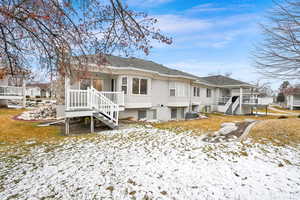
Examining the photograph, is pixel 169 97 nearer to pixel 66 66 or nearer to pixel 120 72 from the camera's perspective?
pixel 120 72

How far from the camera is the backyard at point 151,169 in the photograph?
9.95 feet

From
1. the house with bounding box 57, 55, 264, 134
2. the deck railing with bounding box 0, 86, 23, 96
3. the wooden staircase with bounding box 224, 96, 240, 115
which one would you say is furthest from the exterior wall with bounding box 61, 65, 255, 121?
the deck railing with bounding box 0, 86, 23, 96

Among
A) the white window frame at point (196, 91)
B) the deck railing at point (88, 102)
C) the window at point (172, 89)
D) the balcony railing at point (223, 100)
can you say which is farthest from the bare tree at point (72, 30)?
the balcony railing at point (223, 100)

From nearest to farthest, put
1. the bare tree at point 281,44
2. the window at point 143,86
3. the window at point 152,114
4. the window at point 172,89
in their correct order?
the bare tree at point 281,44 < the window at point 143,86 < the window at point 152,114 < the window at point 172,89

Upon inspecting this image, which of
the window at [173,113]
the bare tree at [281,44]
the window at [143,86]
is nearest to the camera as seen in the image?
the bare tree at [281,44]

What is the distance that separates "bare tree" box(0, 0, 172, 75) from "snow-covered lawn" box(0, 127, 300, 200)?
297cm

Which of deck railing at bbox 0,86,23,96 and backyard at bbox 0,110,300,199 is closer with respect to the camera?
backyard at bbox 0,110,300,199

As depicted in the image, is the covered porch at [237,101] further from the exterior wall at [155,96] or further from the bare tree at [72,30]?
the bare tree at [72,30]

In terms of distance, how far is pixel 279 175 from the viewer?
3.58 metres

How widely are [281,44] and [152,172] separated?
664 cm

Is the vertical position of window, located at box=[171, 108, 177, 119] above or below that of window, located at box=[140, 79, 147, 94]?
below

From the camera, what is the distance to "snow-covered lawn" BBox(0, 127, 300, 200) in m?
3.02

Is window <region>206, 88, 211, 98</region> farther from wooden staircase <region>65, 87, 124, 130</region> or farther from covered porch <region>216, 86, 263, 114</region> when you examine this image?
wooden staircase <region>65, 87, 124, 130</region>

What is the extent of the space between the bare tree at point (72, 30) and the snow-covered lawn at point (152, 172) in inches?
117
